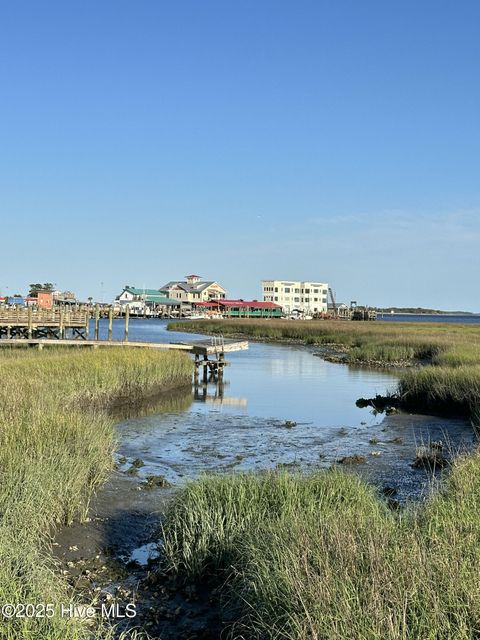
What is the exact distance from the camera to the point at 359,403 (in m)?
26.8

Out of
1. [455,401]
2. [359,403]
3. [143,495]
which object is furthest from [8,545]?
[359,403]

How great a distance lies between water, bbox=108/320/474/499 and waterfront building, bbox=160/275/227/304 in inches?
5110

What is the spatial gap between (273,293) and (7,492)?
157 meters

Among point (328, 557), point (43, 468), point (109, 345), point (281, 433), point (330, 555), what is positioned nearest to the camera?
point (328, 557)

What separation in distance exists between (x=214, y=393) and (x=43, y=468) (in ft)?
66.0

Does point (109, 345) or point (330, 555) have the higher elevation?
point (109, 345)

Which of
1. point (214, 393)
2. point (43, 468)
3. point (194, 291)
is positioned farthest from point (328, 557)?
point (194, 291)

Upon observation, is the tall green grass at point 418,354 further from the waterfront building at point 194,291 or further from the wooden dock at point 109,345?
the waterfront building at point 194,291

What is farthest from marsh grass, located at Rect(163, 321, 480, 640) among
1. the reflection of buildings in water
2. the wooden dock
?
the wooden dock

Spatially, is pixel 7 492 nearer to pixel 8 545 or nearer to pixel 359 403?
pixel 8 545

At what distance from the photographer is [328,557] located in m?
6.00

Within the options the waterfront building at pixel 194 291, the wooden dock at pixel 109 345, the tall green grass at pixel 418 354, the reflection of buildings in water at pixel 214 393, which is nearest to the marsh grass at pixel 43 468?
the reflection of buildings in water at pixel 214 393

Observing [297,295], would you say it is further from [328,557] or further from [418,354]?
[328,557]

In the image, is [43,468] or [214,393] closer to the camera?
[43,468]
